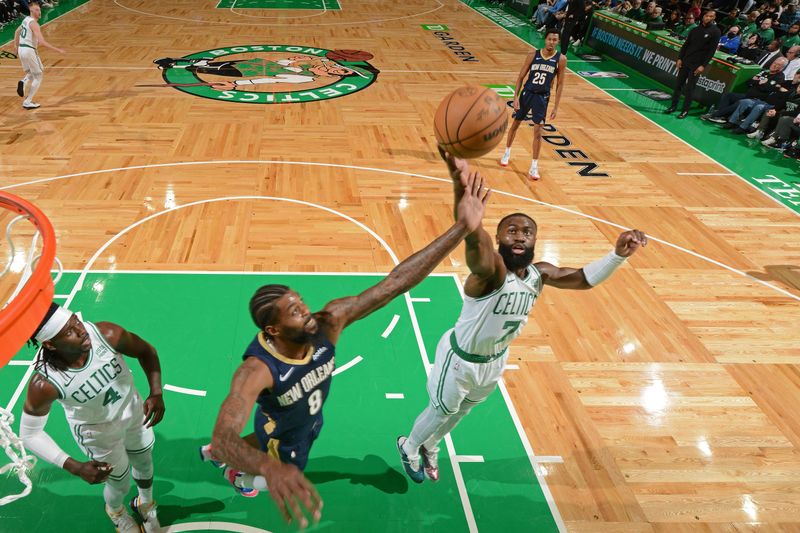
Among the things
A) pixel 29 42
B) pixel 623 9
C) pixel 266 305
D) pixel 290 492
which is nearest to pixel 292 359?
pixel 266 305

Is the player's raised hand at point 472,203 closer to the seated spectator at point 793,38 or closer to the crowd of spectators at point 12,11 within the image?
the seated spectator at point 793,38

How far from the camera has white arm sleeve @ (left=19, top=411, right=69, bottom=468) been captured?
2.94 metres

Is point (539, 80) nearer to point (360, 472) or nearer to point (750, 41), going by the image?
point (360, 472)

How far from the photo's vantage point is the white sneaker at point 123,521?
358cm

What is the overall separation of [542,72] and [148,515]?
7472mm

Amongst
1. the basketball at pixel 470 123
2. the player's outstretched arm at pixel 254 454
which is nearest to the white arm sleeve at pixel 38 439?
the player's outstretched arm at pixel 254 454

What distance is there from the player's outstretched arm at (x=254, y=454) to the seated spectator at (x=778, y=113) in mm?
11655

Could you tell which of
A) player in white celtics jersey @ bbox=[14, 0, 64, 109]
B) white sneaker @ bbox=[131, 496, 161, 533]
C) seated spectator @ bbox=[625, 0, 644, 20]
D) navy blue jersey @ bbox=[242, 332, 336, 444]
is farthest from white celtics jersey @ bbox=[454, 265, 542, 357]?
seated spectator @ bbox=[625, 0, 644, 20]

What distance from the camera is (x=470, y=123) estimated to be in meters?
3.87

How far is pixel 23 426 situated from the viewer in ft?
9.66

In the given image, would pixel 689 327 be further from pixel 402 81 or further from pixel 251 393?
pixel 402 81

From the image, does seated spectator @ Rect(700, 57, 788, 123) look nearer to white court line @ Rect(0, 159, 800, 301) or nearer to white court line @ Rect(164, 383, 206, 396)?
white court line @ Rect(0, 159, 800, 301)

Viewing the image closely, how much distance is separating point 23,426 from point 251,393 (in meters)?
1.34

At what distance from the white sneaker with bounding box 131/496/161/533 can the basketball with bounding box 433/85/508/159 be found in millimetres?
3020
